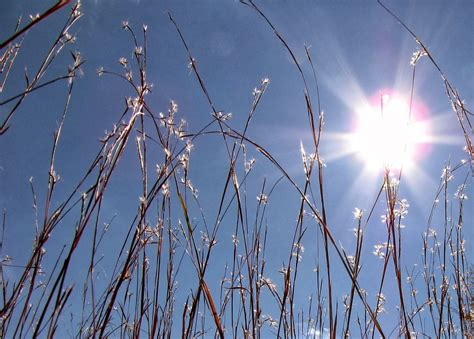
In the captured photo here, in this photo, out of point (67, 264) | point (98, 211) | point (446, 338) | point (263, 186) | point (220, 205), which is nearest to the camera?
point (67, 264)

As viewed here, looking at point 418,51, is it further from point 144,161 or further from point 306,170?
point 144,161

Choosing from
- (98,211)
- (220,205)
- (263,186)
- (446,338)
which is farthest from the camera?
(446,338)

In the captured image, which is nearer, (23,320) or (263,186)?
(23,320)

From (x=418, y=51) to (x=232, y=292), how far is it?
4.37 ft

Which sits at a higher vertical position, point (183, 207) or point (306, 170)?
point (306, 170)

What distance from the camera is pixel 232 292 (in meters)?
2.09

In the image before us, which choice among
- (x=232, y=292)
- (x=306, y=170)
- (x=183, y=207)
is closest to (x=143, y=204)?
(x=183, y=207)

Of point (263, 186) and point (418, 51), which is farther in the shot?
point (263, 186)

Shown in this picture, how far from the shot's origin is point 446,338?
200 centimetres

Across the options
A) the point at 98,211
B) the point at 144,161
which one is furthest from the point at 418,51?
the point at 98,211

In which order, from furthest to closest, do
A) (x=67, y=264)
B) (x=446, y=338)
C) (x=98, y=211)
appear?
1. (x=446, y=338)
2. (x=98, y=211)
3. (x=67, y=264)

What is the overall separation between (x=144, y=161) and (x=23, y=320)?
664mm

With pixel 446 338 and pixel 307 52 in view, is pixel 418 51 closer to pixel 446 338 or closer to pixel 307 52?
pixel 307 52

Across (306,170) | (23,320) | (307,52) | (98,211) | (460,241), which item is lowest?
(23,320)
